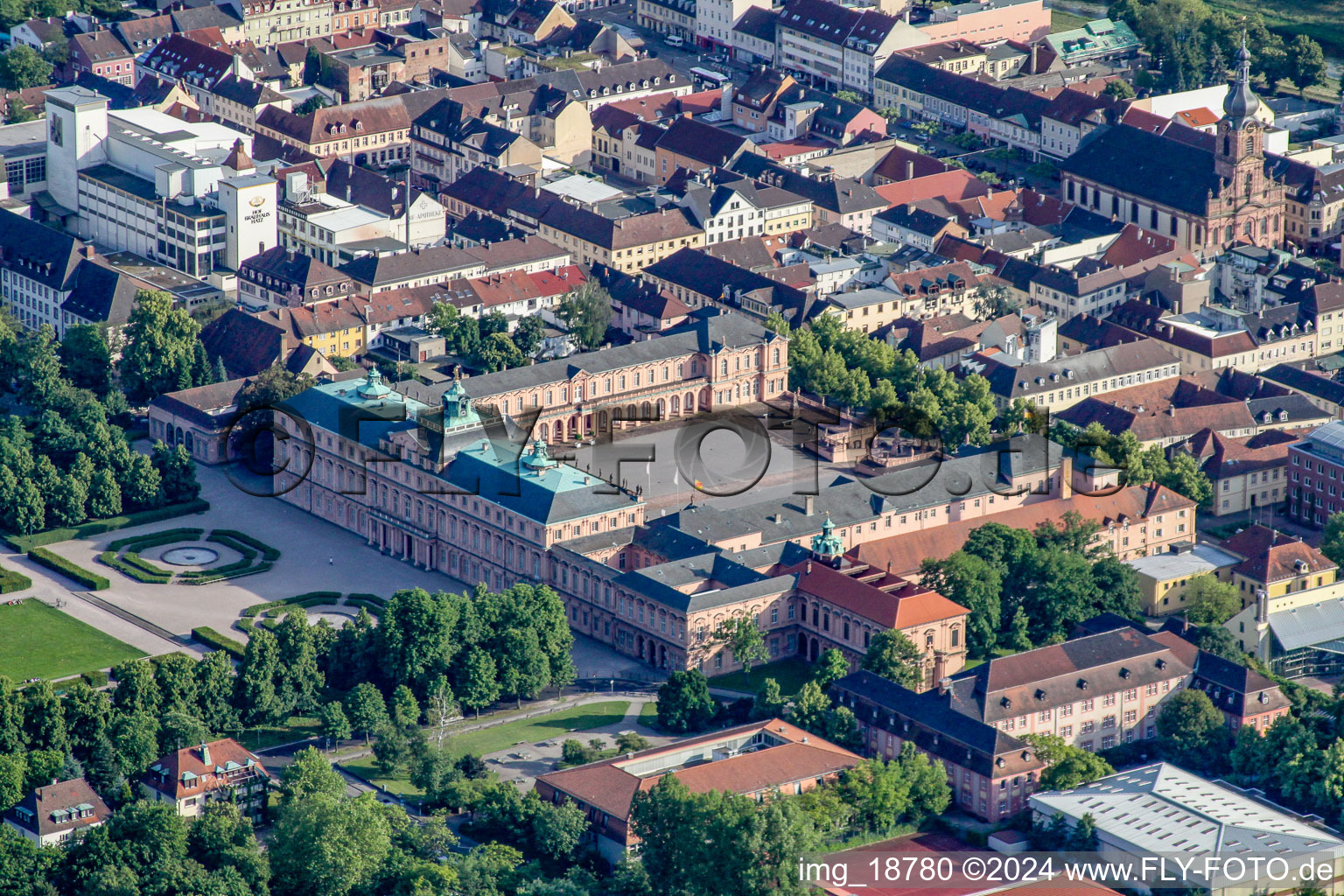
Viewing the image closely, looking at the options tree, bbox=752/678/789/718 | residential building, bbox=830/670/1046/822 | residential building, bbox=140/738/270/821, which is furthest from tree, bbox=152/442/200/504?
residential building, bbox=830/670/1046/822

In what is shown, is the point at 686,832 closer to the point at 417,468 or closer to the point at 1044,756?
the point at 1044,756

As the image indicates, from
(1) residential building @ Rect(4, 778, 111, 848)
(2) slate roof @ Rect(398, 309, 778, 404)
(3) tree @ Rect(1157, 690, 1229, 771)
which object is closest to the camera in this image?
(1) residential building @ Rect(4, 778, 111, 848)

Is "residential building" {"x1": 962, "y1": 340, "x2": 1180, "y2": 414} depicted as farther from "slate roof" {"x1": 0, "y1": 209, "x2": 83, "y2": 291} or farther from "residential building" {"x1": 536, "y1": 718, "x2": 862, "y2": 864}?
"slate roof" {"x1": 0, "y1": 209, "x2": 83, "y2": 291}

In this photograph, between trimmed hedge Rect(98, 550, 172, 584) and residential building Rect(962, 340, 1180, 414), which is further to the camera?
residential building Rect(962, 340, 1180, 414)

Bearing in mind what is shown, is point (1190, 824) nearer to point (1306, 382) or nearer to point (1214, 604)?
point (1214, 604)

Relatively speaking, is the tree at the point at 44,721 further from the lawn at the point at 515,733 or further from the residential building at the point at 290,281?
the residential building at the point at 290,281

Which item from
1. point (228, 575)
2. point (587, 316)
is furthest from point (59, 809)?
point (587, 316)

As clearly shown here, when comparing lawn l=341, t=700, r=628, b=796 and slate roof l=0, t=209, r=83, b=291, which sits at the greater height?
slate roof l=0, t=209, r=83, b=291
